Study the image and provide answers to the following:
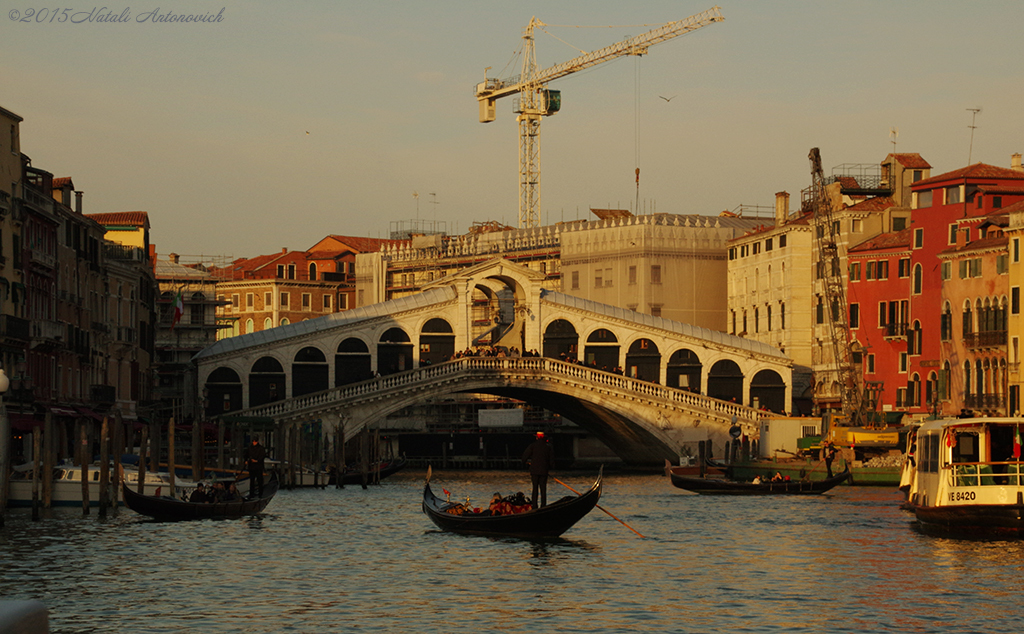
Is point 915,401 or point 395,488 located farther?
point 915,401

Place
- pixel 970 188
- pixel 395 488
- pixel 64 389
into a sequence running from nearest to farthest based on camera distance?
pixel 64 389, pixel 395 488, pixel 970 188

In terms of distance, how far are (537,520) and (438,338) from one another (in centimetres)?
3823

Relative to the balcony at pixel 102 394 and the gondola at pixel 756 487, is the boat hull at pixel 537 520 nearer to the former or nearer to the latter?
the gondola at pixel 756 487

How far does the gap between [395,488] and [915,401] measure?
22.6 m

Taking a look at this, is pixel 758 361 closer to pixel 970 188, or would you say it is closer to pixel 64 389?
pixel 970 188

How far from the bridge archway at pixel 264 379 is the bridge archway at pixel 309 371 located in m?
0.56

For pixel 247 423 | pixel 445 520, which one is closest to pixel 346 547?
pixel 445 520

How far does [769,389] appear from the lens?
65.7 meters

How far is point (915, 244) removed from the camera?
6191 centimetres

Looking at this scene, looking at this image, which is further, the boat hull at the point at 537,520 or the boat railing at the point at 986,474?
the boat railing at the point at 986,474

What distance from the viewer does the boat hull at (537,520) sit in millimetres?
25969

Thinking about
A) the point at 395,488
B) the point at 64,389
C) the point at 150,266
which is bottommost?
the point at 395,488

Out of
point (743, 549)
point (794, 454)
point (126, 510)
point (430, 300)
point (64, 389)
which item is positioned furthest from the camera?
point (430, 300)

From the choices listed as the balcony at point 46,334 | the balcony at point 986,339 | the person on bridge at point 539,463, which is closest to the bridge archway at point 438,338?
the balcony at point 986,339
